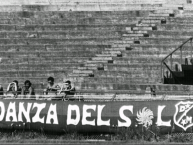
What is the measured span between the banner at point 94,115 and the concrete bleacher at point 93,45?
597 centimetres

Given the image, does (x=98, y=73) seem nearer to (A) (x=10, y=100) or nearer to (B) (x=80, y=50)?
(B) (x=80, y=50)

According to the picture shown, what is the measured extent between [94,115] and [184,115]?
2130 millimetres

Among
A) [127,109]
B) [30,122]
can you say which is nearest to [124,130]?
[127,109]

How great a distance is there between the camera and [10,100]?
1243 centimetres

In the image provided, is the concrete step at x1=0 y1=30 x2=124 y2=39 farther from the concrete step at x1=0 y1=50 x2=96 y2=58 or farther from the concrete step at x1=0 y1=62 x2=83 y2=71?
the concrete step at x1=0 y1=62 x2=83 y2=71

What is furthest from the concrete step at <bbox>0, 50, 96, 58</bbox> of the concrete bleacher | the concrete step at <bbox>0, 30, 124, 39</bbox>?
the concrete step at <bbox>0, 30, 124, 39</bbox>

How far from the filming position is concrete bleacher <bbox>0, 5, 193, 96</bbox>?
19.2 meters

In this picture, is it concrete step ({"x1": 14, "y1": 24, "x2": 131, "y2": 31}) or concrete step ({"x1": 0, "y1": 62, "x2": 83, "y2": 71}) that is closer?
concrete step ({"x1": 0, "y1": 62, "x2": 83, "y2": 71})

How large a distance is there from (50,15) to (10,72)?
507 centimetres

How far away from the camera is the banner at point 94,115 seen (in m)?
11.6

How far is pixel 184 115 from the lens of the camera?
11.5 m

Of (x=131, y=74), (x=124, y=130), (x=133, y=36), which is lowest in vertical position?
(x=124, y=130)

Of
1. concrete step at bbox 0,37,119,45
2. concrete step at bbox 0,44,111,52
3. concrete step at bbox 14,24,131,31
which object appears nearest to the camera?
concrete step at bbox 0,44,111,52

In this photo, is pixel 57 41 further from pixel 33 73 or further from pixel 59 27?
pixel 33 73
